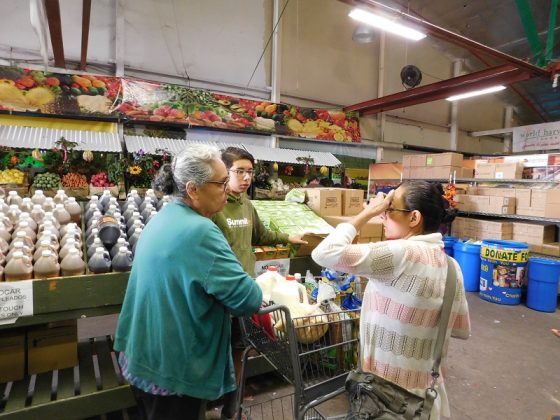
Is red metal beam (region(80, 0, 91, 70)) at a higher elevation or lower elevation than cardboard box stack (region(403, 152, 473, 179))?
higher

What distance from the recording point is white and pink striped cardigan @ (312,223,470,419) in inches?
46.4

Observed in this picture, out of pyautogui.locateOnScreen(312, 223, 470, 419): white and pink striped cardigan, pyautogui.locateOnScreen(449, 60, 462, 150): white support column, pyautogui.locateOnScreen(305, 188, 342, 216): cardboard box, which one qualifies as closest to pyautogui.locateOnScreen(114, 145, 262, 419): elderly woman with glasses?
pyautogui.locateOnScreen(312, 223, 470, 419): white and pink striped cardigan

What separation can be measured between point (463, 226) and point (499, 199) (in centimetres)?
83

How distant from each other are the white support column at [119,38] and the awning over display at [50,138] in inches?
54.4

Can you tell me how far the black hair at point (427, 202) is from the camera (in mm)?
1260

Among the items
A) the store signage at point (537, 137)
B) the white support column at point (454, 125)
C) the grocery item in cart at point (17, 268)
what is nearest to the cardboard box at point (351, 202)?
the grocery item in cart at point (17, 268)

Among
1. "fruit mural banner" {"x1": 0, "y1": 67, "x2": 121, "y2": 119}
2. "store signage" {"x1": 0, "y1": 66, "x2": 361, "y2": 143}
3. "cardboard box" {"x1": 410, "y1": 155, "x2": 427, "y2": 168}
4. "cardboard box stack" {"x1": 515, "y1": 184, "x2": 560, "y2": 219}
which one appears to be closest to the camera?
"fruit mural banner" {"x1": 0, "y1": 67, "x2": 121, "y2": 119}

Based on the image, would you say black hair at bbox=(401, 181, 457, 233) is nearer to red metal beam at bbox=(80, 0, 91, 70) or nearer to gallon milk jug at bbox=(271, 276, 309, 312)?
gallon milk jug at bbox=(271, 276, 309, 312)

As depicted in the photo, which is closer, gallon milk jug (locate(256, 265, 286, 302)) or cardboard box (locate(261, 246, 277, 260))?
gallon milk jug (locate(256, 265, 286, 302))

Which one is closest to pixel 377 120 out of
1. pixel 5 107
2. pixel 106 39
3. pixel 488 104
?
pixel 488 104

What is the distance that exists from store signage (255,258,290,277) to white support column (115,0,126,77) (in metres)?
4.97

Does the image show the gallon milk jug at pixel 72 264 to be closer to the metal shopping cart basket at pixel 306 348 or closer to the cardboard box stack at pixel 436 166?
the metal shopping cart basket at pixel 306 348

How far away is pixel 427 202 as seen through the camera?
126cm

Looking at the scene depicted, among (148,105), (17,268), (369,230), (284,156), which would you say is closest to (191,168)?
(17,268)
